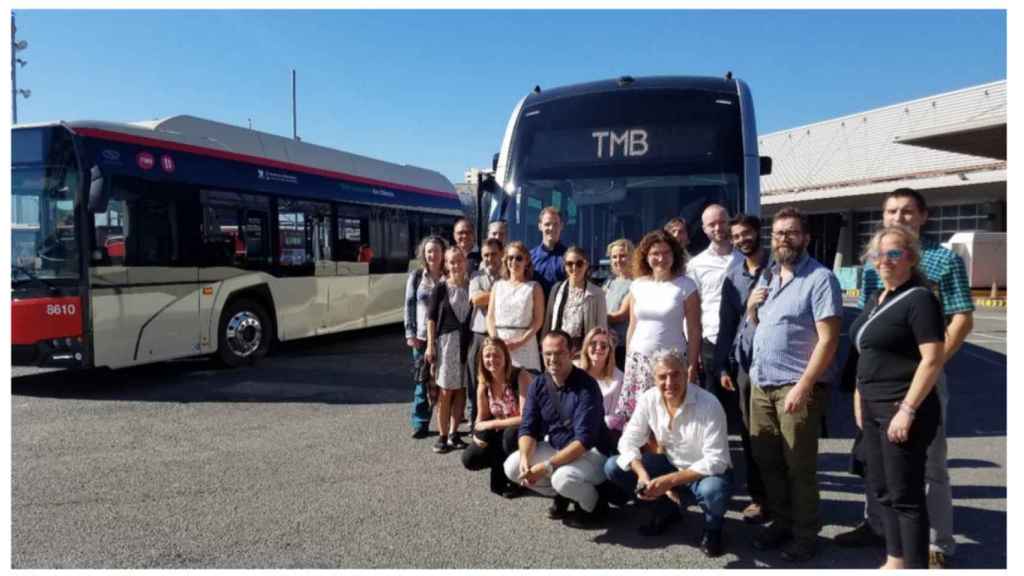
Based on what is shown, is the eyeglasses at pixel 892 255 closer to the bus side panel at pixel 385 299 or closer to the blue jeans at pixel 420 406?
the blue jeans at pixel 420 406

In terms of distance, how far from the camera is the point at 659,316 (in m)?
4.39

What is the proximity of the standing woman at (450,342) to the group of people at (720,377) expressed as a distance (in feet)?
0.85

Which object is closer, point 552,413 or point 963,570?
point 963,570

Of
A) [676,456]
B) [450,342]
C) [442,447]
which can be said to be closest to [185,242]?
[450,342]

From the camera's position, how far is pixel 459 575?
351 centimetres

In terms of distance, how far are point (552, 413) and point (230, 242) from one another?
658cm

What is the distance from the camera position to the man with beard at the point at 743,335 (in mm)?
4168

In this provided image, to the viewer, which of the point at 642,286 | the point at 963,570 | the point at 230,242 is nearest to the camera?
→ the point at 963,570

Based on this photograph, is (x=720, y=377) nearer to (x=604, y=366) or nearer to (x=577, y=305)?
(x=604, y=366)

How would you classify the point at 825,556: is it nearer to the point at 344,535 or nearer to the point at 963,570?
the point at 963,570

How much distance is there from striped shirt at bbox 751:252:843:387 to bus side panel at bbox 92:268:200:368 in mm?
6874

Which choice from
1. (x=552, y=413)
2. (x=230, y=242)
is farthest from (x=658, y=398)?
(x=230, y=242)

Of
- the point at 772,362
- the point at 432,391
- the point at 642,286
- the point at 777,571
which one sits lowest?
the point at 777,571

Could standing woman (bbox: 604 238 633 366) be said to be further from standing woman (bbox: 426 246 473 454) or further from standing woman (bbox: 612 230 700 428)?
standing woman (bbox: 426 246 473 454)
